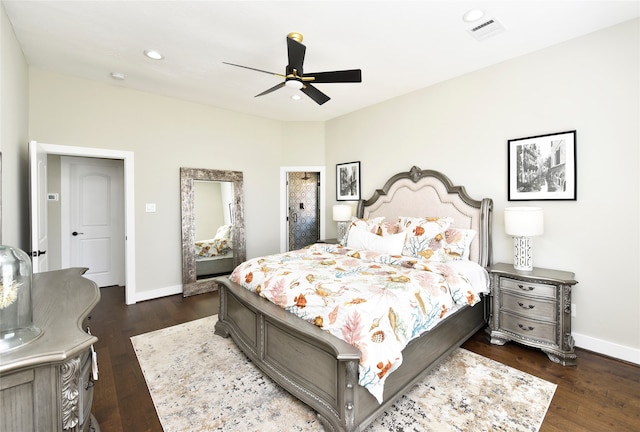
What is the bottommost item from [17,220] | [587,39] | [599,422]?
[599,422]

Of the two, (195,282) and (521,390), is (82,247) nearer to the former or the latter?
(195,282)

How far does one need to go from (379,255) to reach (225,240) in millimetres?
2844

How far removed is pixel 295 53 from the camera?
2387 mm

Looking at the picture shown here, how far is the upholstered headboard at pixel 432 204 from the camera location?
10.7ft

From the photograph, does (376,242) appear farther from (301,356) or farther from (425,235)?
(301,356)

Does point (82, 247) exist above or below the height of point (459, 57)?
below

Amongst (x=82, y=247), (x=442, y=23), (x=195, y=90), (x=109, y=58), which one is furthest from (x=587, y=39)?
(x=82, y=247)

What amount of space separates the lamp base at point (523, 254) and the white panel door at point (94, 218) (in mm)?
5853

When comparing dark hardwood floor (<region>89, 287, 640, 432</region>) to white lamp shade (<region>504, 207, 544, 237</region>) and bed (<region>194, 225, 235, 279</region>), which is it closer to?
white lamp shade (<region>504, 207, 544, 237</region>)

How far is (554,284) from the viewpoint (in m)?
2.59

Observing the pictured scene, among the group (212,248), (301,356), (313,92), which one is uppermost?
(313,92)

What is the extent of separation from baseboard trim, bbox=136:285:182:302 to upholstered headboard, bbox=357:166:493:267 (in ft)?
10.2

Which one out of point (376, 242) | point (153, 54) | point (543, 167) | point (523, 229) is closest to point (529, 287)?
point (523, 229)

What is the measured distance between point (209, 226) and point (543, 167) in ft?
14.9
